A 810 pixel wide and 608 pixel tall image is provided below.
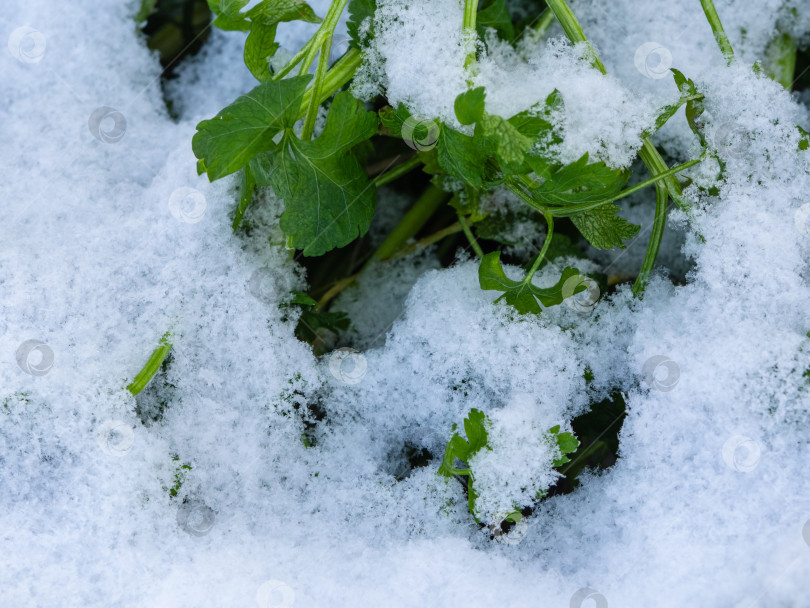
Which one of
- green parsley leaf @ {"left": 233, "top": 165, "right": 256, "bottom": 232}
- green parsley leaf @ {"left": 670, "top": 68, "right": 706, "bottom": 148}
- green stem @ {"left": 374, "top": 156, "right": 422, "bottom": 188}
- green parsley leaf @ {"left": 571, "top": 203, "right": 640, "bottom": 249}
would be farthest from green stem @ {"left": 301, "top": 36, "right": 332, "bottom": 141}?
green parsley leaf @ {"left": 670, "top": 68, "right": 706, "bottom": 148}

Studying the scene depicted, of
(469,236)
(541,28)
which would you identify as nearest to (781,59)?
(541,28)

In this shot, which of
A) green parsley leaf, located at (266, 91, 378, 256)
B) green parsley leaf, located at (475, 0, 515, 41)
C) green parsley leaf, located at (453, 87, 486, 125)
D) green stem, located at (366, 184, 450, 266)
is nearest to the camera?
green parsley leaf, located at (453, 87, 486, 125)

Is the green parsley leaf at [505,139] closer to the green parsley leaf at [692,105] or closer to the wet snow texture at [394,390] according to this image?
the wet snow texture at [394,390]

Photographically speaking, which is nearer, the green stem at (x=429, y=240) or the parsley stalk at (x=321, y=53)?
the parsley stalk at (x=321, y=53)

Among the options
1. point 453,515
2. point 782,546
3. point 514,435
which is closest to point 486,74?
point 514,435

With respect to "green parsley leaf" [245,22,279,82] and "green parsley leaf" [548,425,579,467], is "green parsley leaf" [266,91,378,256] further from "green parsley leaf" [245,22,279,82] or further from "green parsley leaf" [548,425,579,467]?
"green parsley leaf" [548,425,579,467]

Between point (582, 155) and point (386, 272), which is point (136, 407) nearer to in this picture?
point (386, 272)

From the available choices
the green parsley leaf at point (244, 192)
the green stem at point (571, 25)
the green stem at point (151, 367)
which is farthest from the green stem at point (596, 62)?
the green stem at point (151, 367)
